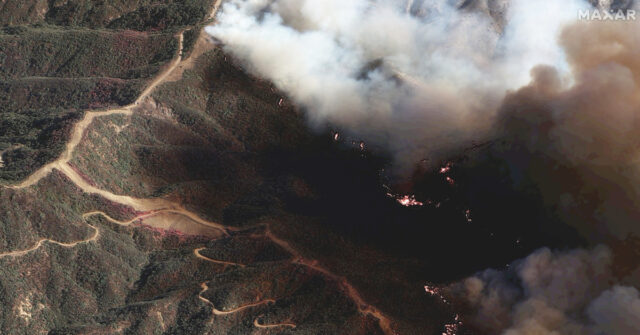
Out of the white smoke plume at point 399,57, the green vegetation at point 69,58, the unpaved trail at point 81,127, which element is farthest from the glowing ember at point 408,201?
the green vegetation at point 69,58

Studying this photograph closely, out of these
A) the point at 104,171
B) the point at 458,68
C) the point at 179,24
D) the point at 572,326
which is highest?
the point at 458,68

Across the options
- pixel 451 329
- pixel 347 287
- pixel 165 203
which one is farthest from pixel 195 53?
pixel 451 329

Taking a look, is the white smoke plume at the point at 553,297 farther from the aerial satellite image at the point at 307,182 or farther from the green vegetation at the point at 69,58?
the green vegetation at the point at 69,58

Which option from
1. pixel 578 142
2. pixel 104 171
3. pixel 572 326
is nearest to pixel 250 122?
pixel 104 171

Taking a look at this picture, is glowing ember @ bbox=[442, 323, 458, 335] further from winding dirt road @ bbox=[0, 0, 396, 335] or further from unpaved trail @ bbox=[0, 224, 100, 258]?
unpaved trail @ bbox=[0, 224, 100, 258]

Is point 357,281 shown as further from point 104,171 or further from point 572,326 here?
point 104,171

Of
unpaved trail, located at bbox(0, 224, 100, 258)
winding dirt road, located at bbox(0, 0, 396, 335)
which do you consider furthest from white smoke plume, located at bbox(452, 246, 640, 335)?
unpaved trail, located at bbox(0, 224, 100, 258)
